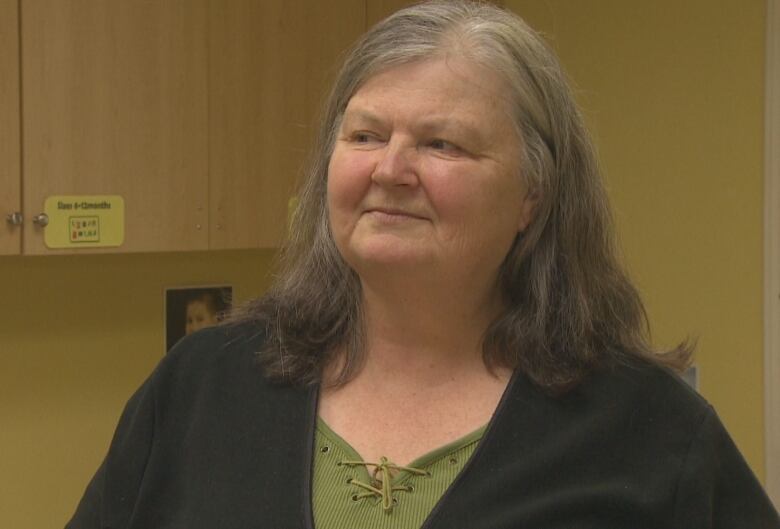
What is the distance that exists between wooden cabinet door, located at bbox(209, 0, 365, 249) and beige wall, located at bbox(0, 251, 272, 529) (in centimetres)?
28

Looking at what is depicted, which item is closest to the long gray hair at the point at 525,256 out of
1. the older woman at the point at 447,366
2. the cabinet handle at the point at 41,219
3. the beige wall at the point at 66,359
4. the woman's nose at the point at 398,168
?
the older woman at the point at 447,366

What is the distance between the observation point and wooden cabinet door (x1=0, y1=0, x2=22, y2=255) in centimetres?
204

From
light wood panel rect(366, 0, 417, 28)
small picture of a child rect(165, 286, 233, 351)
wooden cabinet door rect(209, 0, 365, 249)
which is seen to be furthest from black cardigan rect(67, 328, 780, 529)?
light wood panel rect(366, 0, 417, 28)

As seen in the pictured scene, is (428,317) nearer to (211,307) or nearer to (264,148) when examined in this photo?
(264,148)

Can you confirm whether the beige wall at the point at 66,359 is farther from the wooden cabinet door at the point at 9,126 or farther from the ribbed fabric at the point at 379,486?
the ribbed fabric at the point at 379,486

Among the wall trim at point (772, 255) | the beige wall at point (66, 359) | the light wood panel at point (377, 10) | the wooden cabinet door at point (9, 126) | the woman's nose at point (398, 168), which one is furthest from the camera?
the light wood panel at point (377, 10)

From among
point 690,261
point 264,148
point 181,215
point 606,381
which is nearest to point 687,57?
point 690,261

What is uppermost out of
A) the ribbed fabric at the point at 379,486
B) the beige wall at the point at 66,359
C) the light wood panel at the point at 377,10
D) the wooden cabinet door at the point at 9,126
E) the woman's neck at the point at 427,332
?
the light wood panel at the point at 377,10

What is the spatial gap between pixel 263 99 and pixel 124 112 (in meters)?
0.32

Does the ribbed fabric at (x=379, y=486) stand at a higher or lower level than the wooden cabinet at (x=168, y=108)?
lower

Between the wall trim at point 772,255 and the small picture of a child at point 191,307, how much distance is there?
1.13 meters

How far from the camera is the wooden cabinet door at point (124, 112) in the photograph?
2.09 m

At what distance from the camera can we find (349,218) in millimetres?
1302

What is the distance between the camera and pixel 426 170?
4.14ft
